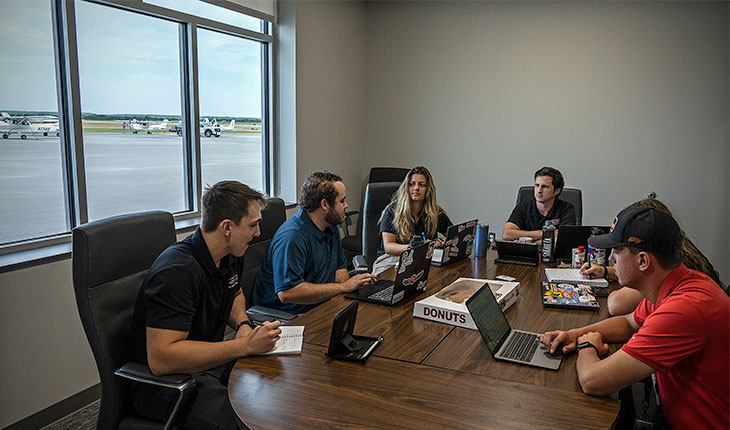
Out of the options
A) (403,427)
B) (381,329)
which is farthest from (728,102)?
(403,427)

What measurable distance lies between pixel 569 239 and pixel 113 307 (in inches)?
97.6

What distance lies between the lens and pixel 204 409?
75.6 inches

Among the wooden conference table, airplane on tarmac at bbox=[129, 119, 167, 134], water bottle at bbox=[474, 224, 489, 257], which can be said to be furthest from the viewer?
airplane on tarmac at bbox=[129, 119, 167, 134]

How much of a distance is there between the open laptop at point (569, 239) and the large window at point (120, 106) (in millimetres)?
2530

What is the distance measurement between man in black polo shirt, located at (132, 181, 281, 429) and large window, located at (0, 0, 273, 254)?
4.70 ft

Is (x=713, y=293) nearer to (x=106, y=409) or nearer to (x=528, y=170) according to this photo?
(x=106, y=409)

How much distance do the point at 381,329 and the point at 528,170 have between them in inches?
152

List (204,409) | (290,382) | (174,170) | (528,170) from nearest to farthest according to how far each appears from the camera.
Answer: (290,382), (204,409), (174,170), (528,170)

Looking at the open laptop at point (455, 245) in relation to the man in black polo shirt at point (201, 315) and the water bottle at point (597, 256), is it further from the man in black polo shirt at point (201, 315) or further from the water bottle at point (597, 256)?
the man in black polo shirt at point (201, 315)

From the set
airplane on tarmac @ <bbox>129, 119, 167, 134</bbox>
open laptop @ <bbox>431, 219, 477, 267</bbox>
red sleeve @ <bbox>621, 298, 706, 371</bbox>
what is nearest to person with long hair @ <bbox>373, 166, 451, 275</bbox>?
open laptop @ <bbox>431, 219, 477, 267</bbox>

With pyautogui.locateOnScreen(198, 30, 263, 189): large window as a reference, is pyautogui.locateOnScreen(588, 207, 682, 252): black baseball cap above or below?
below

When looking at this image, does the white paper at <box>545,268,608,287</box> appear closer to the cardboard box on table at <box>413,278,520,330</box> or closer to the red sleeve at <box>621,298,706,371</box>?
the cardboard box on table at <box>413,278,520,330</box>

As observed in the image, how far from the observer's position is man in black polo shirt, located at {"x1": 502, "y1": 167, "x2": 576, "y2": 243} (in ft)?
12.8

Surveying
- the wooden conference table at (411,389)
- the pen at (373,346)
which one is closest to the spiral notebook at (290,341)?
the wooden conference table at (411,389)
